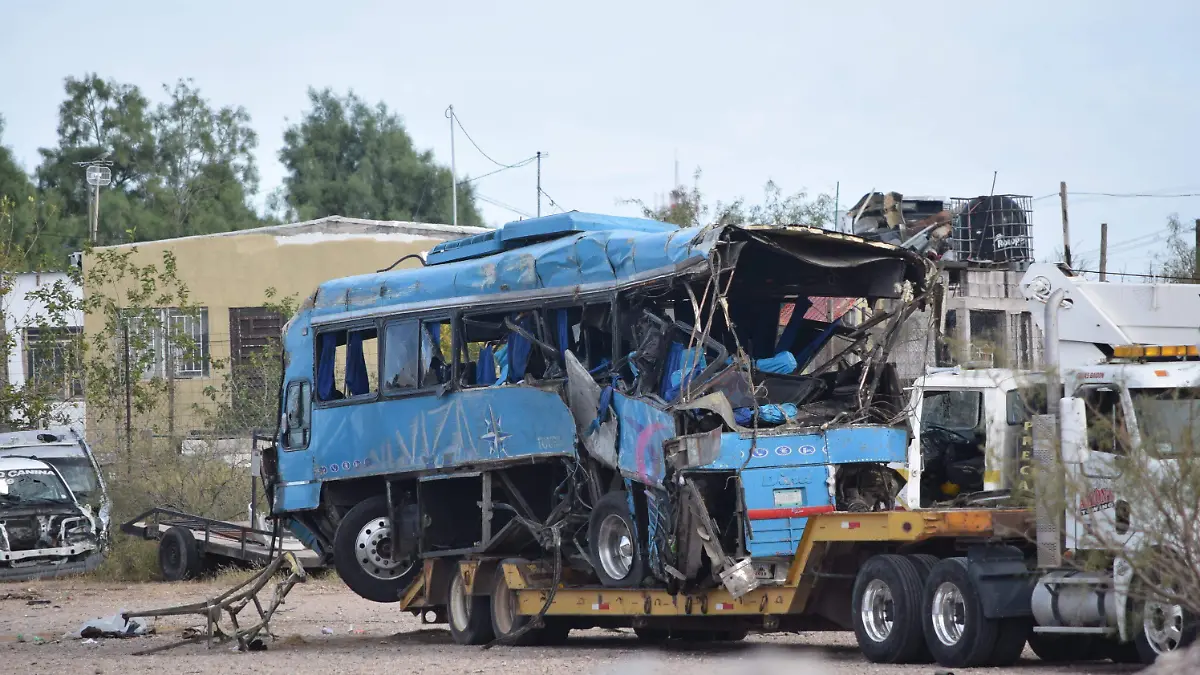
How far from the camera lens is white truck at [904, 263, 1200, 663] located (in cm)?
1035

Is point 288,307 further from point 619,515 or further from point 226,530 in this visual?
point 619,515

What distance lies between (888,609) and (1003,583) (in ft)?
A: 3.48

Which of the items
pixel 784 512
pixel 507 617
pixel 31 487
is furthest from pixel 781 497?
pixel 31 487

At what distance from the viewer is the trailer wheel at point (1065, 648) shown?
12.3 meters

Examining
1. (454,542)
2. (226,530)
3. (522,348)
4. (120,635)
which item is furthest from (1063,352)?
(226,530)

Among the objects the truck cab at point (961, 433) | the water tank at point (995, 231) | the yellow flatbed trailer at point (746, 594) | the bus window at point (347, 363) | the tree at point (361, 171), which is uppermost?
the tree at point (361, 171)

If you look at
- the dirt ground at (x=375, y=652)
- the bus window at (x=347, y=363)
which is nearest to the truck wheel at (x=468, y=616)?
the dirt ground at (x=375, y=652)

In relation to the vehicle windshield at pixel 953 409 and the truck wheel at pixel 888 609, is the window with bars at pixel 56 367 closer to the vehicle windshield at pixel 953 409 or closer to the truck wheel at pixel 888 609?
the vehicle windshield at pixel 953 409

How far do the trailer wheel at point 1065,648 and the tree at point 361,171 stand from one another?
167 ft

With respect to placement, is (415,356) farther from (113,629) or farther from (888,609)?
(888,609)

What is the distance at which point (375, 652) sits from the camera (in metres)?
15.3

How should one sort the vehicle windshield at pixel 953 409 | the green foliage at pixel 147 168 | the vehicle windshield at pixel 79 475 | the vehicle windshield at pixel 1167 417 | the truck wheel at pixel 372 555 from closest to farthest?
1. the vehicle windshield at pixel 1167 417
2. the vehicle windshield at pixel 953 409
3. the truck wheel at pixel 372 555
4. the vehicle windshield at pixel 79 475
5. the green foliage at pixel 147 168

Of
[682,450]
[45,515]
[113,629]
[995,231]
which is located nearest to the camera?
[682,450]

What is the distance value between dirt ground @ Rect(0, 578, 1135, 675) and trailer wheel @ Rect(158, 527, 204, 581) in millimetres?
1577
